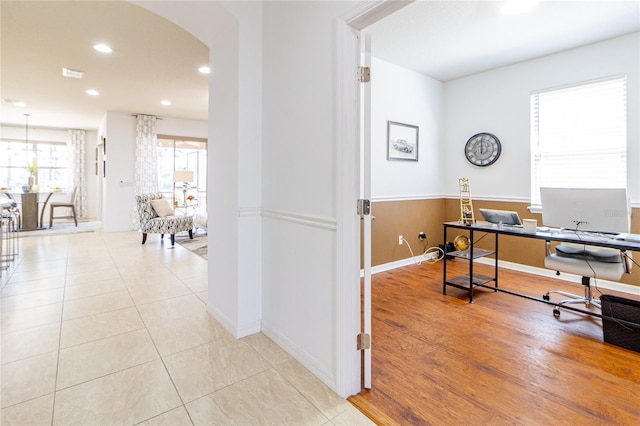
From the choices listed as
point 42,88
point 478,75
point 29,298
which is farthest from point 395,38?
point 42,88

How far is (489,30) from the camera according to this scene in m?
3.12

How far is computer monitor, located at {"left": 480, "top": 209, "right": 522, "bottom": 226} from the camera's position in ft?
9.62

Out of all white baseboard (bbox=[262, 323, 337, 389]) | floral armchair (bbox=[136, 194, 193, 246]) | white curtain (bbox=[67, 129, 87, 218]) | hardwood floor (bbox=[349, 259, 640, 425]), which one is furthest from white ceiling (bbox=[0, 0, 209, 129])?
hardwood floor (bbox=[349, 259, 640, 425])

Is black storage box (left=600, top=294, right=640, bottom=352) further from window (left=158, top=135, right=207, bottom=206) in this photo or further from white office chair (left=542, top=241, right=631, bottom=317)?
window (left=158, top=135, right=207, bottom=206)

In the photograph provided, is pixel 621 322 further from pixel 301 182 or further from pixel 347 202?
pixel 301 182

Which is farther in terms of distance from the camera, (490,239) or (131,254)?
(131,254)

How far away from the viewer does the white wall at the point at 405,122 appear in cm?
392

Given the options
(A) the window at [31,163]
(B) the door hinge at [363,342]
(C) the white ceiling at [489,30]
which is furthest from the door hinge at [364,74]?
(A) the window at [31,163]

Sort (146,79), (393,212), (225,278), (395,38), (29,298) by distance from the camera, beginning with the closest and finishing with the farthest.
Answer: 1. (225,278)
2. (29,298)
3. (395,38)
4. (393,212)
5. (146,79)

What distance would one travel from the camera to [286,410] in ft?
5.06

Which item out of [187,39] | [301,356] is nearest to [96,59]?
[187,39]

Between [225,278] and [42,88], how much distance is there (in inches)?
211

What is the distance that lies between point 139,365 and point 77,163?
31.1ft

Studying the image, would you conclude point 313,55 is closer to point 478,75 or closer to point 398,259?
point 398,259
